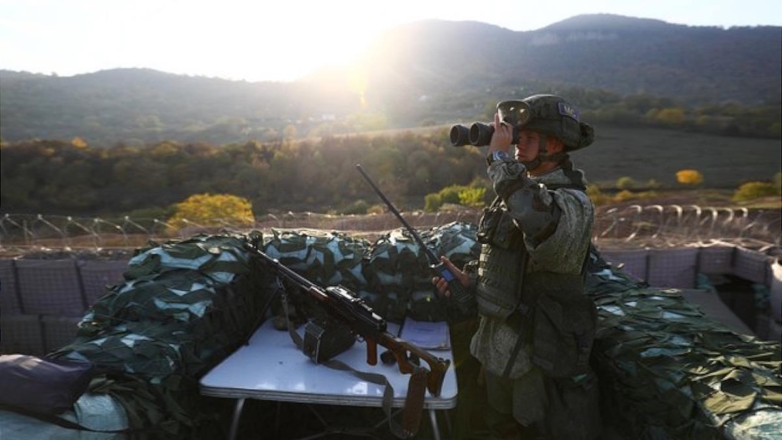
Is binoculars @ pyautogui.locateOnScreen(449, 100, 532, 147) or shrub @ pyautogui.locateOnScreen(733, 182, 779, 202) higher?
binoculars @ pyautogui.locateOnScreen(449, 100, 532, 147)

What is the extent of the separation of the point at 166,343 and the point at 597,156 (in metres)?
34.8

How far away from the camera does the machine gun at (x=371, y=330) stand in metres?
2.48

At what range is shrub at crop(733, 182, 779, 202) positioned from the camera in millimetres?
21719

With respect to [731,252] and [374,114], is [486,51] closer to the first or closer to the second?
[374,114]

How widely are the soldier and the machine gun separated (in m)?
0.29

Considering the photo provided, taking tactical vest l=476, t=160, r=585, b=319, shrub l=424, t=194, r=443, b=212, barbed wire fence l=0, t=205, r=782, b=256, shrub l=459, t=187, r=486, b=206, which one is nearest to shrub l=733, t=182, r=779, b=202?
shrub l=459, t=187, r=486, b=206

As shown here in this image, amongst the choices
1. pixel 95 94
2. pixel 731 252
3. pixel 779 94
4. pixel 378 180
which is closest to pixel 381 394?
pixel 731 252

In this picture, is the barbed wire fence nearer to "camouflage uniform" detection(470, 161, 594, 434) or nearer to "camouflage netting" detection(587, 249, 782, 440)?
"camouflage uniform" detection(470, 161, 594, 434)

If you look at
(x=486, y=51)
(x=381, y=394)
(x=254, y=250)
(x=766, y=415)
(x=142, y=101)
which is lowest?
(x=381, y=394)

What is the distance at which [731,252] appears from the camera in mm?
5496

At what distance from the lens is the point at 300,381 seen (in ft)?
8.57

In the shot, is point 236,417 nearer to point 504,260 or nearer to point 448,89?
point 504,260

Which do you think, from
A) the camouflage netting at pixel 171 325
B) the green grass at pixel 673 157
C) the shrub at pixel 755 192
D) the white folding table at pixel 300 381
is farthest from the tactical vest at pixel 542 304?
the green grass at pixel 673 157

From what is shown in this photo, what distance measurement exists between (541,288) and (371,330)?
2.98 ft
